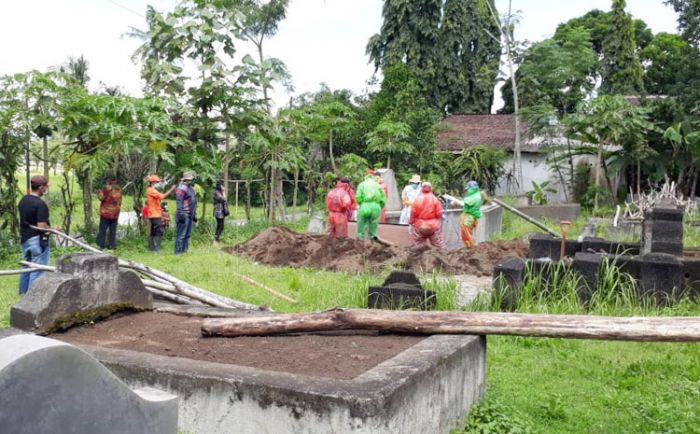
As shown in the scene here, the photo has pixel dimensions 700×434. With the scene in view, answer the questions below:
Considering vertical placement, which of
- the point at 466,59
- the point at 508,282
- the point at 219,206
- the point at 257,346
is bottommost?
the point at 257,346

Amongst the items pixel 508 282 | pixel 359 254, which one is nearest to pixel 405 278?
pixel 508 282

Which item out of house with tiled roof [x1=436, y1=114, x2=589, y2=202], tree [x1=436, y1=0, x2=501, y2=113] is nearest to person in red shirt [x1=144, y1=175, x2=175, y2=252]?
house with tiled roof [x1=436, y1=114, x2=589, y2=202]

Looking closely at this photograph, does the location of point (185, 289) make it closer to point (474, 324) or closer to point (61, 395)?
point (474, 324)

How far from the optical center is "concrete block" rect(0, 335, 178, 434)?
227cm

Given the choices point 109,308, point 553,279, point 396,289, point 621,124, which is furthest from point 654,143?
point 109,308

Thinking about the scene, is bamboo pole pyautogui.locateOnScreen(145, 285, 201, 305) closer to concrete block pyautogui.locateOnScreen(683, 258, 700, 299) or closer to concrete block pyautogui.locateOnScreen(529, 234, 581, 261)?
concrete block pyautogui.locateOnScreen(529, 234, 581, 261)

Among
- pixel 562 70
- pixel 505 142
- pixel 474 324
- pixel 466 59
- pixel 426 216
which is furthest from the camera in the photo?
pixel 466 59

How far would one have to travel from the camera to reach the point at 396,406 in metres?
4.51

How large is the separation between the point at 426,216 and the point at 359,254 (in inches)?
64.7

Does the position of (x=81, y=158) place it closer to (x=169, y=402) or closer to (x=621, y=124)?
(x=169, y=402)

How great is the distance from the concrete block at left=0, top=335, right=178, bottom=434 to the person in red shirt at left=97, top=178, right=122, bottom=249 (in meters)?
12.8

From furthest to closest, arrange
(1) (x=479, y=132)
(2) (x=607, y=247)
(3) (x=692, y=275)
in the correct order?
(1) (x=479, y=132) → (2) (x=607, y=247) → (3) (x=692, y=275)

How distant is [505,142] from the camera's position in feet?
110

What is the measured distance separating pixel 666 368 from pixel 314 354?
3.55m
